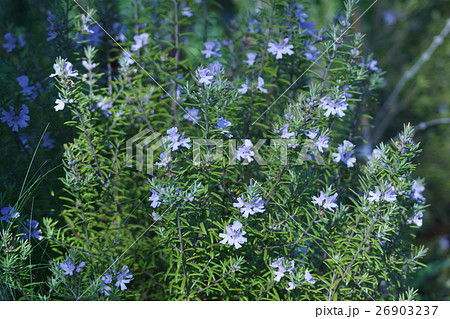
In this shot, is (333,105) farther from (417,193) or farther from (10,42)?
(10,42)

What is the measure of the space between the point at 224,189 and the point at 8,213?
87 centimetres

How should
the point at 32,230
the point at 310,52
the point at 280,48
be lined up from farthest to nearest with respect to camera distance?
the point at 310,52
the point at 280,48
the point at 32,230

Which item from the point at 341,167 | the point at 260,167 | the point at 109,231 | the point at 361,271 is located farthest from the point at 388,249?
the point at 109,231

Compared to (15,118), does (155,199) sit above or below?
below

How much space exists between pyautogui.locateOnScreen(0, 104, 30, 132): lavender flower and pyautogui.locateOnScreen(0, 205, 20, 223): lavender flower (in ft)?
1.08

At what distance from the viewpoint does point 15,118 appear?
5.89 feet

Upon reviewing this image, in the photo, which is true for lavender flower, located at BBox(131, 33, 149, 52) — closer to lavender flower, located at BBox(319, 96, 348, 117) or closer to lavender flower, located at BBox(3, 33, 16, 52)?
lavender flower, located at BBox(3, 33, 16, 52)

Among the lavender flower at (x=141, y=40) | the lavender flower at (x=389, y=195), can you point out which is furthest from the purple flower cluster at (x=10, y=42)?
the lavender flower at (x=389, y=195)

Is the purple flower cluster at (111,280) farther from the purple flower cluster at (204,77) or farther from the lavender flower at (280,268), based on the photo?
the purple flower cluster at (204,77)

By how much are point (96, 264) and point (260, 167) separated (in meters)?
0.81

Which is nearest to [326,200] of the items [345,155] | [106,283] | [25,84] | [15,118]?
[345,155]

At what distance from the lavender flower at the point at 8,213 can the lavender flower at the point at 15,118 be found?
329 mm

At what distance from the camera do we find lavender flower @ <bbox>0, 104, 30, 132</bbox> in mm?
1783

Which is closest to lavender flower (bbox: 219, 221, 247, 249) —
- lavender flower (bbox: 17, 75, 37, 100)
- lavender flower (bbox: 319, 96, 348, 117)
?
lavender flower (bbox: 319, 96, 348, 117)
